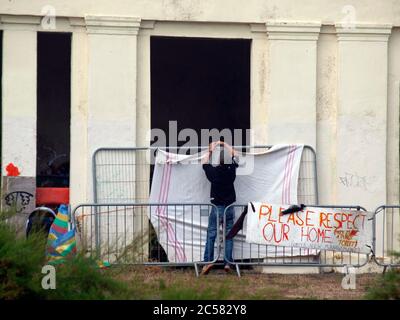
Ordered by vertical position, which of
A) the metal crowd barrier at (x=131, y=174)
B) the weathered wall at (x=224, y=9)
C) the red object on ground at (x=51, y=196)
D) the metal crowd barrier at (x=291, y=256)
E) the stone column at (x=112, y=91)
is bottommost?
the metal crowd barrier at (x=291, y=256)

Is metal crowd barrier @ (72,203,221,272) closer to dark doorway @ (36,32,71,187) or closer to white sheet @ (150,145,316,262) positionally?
white sheet @ (150,145,316,262)

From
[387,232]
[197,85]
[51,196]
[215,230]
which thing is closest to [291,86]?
[215,230]

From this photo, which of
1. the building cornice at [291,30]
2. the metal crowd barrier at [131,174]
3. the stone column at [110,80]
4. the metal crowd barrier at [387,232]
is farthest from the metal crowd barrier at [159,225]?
the building cornice at [291,30]

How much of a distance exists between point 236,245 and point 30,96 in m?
3.99

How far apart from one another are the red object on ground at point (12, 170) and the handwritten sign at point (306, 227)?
362 centimetres

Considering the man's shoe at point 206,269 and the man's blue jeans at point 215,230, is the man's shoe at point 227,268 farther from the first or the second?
the man's shoe at point 206,269

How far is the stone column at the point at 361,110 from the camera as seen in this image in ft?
51.1

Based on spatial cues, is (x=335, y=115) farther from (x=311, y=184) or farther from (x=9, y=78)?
(x=9, y=78)

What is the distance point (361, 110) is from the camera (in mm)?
15602

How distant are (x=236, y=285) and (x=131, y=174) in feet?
13.3

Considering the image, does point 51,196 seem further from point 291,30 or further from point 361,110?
point 361,110
